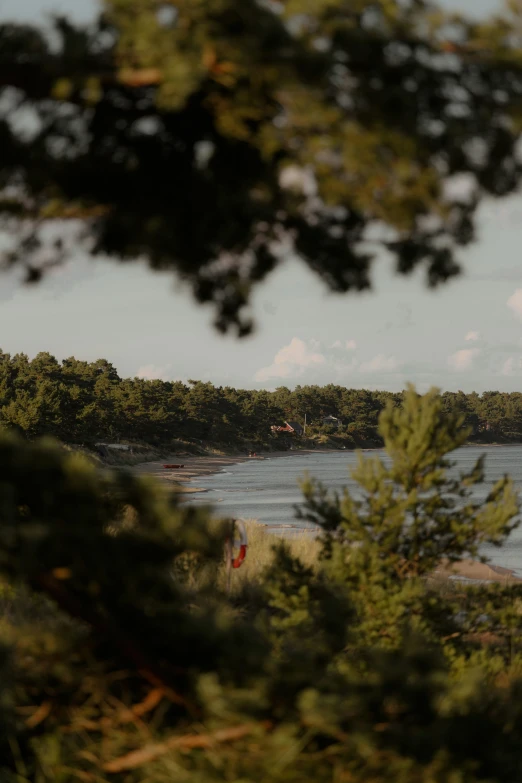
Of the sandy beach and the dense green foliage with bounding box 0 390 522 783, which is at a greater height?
the dense green foliage with bounding box 0 390 522 783

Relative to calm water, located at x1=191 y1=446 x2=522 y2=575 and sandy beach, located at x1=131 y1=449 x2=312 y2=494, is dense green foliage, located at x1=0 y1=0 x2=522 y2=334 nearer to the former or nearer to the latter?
calm water, located at x1=191 y1=446 x2=522 y2=575

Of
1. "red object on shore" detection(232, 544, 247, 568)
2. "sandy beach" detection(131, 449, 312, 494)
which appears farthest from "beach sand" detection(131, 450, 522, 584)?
"red object on shore" detection(232, 544, 247, 568)

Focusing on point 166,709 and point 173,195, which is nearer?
point 173,195

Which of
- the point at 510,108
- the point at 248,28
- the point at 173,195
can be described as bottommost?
the point at 173,195

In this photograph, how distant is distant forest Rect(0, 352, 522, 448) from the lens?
178ft

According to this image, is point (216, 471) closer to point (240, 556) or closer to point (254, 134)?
point (240, 556)

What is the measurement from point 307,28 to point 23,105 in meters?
1.30

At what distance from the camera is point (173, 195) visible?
384 centimetres

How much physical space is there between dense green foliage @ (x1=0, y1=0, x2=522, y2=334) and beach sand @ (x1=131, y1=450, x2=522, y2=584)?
473 centimetres

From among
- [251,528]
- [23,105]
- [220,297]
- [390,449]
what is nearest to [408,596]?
[390,449]

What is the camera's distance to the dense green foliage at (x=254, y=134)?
3.44 metres

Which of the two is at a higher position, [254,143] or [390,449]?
[254,143]

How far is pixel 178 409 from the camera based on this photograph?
94.8m

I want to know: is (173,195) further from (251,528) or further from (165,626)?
(251,528)
